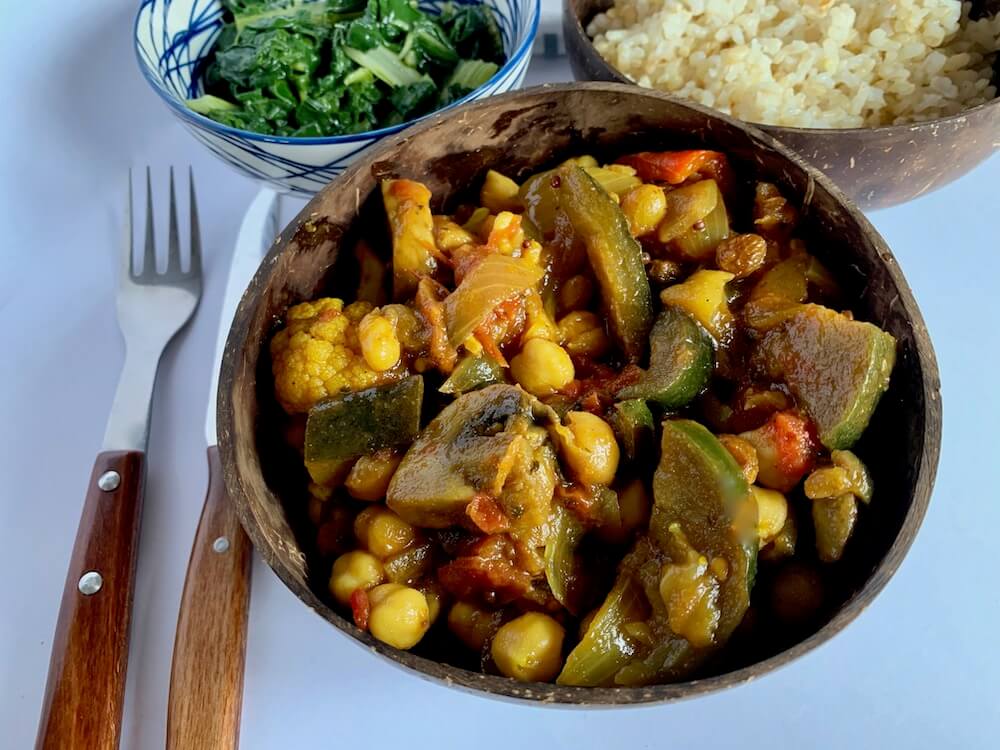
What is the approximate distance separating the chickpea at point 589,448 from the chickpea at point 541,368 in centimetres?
8

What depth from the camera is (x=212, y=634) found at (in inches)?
49.5

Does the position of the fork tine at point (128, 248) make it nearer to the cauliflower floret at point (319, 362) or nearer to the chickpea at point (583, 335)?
the cauliflower floret at point (319, 362)

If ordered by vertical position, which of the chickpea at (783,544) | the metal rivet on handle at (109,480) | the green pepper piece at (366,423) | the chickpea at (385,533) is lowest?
the metal rivet on handle at (109,480)

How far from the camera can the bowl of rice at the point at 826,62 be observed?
1.53 m

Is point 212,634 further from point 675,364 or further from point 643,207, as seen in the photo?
point 643,207

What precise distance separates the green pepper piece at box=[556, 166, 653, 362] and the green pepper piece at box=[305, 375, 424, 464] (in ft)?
0.91

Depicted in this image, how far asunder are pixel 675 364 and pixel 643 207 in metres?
0.26

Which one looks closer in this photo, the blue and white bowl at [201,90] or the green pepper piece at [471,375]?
the green pepper piece at [471,375]

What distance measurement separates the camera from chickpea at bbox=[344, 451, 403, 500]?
110 centimetres

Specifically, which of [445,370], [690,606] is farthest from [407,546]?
[690,606]

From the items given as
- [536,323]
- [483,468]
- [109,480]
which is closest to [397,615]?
[483,468]

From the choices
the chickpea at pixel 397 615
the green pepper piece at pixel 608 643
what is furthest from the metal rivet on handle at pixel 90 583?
the green pepper piece at pixel 608 643

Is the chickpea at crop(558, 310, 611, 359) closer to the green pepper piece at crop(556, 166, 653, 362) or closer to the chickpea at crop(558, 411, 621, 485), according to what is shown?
the green pepper piece at crop(556, 166, 653, 362)

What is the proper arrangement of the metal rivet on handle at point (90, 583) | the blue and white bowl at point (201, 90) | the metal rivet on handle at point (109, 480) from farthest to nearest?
the blue and white bowl at point (201, 90) → the metal rivet on handle at point (109, 480) → the metal rivet on handle at point (90, 583)
